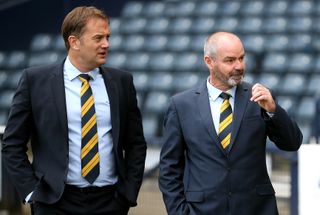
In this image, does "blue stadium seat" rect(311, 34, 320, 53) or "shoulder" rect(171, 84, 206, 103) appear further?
"blue stadium seat" rect(311, 34, 320, 53)

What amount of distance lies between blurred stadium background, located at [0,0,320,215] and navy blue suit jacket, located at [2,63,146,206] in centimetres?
556

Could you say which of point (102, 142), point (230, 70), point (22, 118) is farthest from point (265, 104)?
point (22, 118)

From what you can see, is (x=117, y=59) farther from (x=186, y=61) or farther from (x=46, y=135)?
(x=46, y=135)

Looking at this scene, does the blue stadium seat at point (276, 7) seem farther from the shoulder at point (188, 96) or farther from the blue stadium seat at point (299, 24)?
the shoulder at point (188, 96)

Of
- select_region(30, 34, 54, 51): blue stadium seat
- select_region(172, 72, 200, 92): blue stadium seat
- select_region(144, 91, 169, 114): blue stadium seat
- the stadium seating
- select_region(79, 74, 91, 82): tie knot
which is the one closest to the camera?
select_region(79, 74, 91, 82): tie knot

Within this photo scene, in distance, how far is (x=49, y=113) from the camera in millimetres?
2885

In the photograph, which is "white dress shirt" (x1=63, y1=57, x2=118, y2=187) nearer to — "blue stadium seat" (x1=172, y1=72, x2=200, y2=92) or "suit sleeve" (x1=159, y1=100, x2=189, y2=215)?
"suit sleeve" (x1=159, y1=100, x2=189, y2=215)

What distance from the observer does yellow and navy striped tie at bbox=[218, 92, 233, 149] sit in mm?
2797

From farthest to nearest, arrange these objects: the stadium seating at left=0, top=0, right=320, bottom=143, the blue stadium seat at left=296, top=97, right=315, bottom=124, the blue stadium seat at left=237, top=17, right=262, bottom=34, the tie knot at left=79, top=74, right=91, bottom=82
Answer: the blue stadium seat at left=237, top=17, right=262, bottom=34
the stadium seating at left=0, top=0, right=320, bottom=143
the blue stadium seat at left=296, top=97, right=315, bottom=124
the tie knot at left=79, top=74, right=91, bottom=82

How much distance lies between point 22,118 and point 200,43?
24.8ft

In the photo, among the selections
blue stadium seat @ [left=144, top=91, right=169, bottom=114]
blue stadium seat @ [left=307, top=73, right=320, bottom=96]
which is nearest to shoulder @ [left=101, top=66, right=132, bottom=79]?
blue stadium seat @ [left=144, top=91, right=169, bottom=114]

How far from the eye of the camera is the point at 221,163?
2777mm

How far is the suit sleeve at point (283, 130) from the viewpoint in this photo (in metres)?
2.67

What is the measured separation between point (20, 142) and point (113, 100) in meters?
0.40
